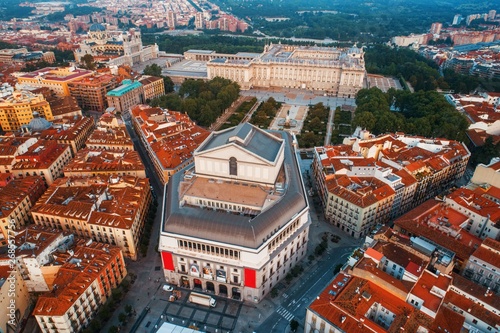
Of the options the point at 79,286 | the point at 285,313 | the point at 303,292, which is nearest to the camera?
the point at 79,286

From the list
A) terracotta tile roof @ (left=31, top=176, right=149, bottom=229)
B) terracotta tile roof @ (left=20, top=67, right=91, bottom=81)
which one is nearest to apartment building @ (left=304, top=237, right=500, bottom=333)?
terracotta tile roof @ (left=31, top=176, right=149, bottom=229)

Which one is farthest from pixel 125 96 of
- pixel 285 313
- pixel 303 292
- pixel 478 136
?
pixel 478 136

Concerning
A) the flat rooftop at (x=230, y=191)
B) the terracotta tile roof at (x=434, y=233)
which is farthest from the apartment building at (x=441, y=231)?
the flat rooftop at (x=230, y=191)

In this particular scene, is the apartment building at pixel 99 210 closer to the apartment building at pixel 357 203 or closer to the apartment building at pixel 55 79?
the apartment building at pixel 357 203

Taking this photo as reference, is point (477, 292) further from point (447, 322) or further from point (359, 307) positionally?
point (359, 307)

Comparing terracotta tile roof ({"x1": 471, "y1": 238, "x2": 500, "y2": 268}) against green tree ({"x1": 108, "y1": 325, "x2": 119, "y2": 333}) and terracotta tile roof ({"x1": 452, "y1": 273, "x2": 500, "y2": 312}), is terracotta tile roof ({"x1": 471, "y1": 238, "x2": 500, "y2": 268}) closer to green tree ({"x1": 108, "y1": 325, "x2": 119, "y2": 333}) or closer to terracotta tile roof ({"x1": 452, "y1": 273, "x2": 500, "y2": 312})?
terracotta tile roof ({"x1": 452, "y1": 273, "x2": 500, "y2": 312})

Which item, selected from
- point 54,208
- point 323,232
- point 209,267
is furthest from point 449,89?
point 54,208
